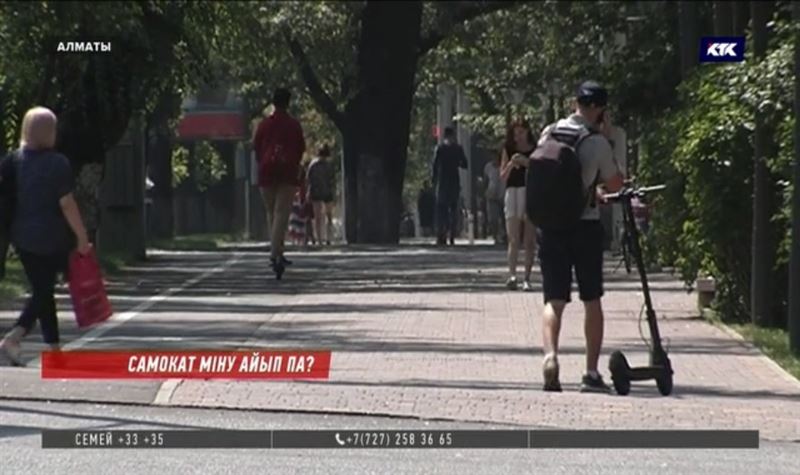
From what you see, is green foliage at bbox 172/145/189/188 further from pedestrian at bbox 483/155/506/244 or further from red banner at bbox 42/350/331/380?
red banner at bbox 42/350/331/380

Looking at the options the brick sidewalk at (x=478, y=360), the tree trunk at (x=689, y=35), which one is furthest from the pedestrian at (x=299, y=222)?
the tree trunk at (x=689, y=35)

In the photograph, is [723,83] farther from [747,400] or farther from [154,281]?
[154,281]

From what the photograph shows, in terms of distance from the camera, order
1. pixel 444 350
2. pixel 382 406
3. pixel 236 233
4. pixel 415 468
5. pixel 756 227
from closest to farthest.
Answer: pixel 415 468 → pixel 382 406 → pixel 444 350 → pixel 756 227 → pixel 236 233

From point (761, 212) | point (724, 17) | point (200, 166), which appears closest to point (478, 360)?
point (761, 212)

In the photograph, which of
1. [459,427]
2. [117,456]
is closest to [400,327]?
[459,427]

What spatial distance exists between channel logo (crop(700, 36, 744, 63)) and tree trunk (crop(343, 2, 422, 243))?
1722 centimetres

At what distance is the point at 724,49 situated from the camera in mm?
22047

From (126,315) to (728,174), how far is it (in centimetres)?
491

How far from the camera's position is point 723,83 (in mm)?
19938

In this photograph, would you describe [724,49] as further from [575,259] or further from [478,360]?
[575,259]

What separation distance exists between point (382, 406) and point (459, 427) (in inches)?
30.0

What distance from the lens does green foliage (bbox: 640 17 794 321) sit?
731 inches

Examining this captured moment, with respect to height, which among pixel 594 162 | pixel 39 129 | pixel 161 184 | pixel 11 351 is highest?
pixel 39 129

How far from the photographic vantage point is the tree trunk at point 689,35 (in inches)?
972
